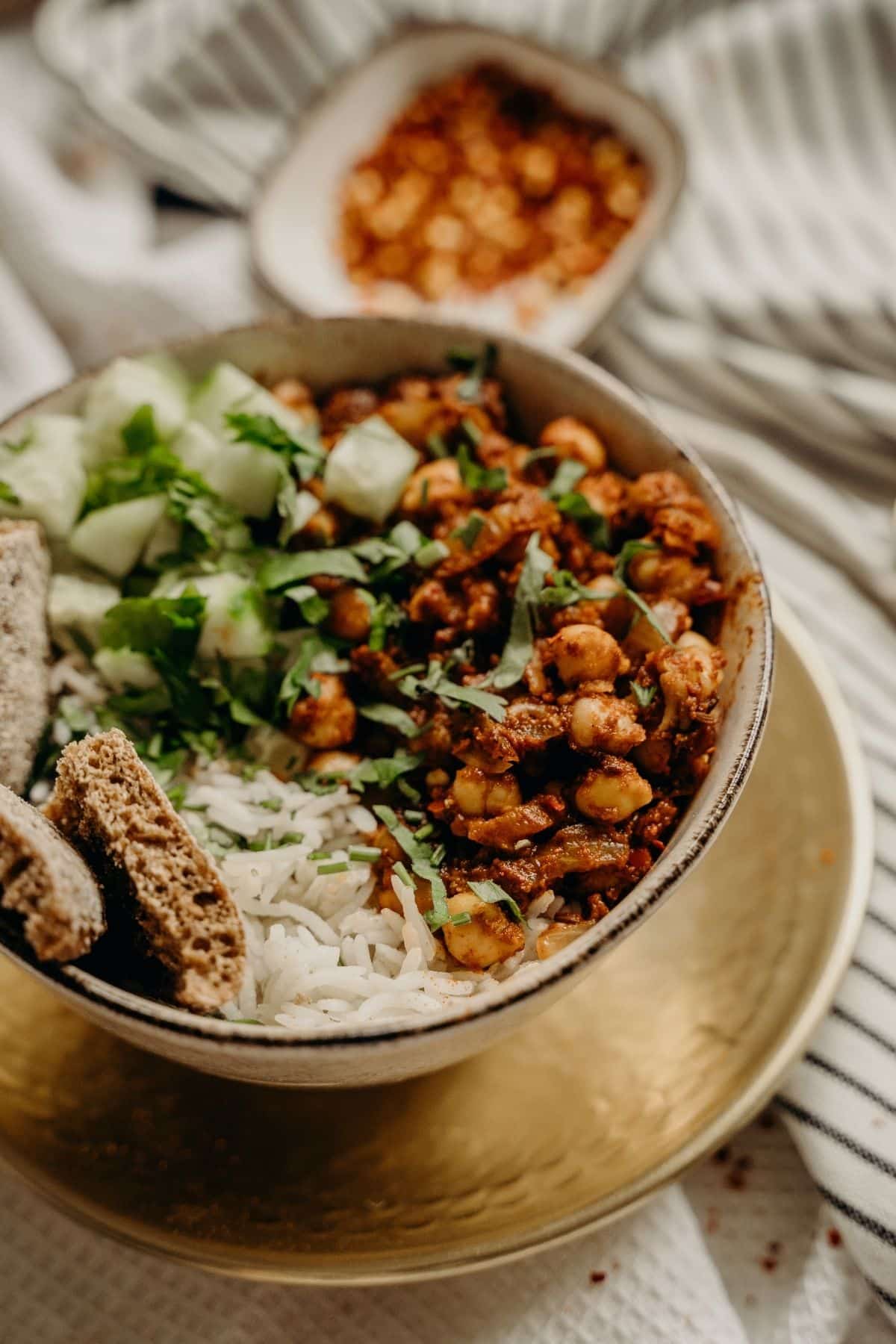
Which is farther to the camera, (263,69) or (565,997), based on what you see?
(263,69)

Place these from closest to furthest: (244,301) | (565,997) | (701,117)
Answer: (565,997) < (244,301) < (701,117)

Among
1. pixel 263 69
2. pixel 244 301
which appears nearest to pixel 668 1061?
pixel 244 301

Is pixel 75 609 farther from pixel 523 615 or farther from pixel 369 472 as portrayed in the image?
pixel 523 615

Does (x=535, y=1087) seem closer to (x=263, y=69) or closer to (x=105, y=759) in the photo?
(x=105, y=759)

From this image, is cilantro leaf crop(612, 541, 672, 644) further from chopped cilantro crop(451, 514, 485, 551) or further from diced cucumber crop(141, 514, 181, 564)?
diced cucumber crop(141, 514, 181, 564)

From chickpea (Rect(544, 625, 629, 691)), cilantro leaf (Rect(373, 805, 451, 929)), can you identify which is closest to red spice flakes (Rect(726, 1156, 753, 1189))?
cilantro leaf (Rect(373, 805, 451, 929))

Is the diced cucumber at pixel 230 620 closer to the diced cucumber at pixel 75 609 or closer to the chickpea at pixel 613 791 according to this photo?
the diced cucumber at pixel 75 609

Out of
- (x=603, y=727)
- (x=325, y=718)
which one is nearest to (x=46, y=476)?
(x=325, y=718)
